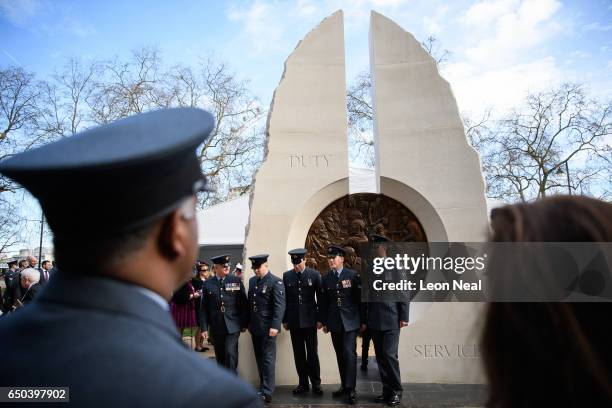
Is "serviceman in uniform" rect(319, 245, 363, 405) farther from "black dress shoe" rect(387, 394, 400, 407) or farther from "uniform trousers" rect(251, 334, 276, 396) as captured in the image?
"uniform trousers" rect(251, 334, 276, 396)

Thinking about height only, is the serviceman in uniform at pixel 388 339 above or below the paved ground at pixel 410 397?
above

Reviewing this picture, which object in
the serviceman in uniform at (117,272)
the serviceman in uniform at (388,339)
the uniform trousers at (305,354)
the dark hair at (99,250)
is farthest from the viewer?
the uniform trousers at (305,354)

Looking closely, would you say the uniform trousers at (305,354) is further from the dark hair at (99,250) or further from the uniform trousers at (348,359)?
the dark hair at (99,250)

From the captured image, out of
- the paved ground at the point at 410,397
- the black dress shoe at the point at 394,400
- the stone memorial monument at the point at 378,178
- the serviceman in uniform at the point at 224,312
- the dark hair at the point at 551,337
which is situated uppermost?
the stone memorial monument at the point at 378,178

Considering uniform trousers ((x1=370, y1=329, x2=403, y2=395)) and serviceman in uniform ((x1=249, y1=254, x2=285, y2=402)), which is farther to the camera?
serviceman in uniform ((x1=249, y1=254, x2=285, y2=402))

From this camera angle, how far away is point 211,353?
10109 mm

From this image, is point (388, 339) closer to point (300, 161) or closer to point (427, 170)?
point (427, 170)

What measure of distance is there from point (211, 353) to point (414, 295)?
560cm

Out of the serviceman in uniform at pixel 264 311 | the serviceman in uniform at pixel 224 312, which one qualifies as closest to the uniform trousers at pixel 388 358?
the serviceman in uniform at pixel 264 311

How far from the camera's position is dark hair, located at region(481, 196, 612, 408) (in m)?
0.89

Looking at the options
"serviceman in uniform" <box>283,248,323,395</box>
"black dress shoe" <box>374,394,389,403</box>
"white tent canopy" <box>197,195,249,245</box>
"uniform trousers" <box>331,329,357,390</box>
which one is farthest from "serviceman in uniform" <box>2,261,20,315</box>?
"black dress shoe" <box>374,394,389,403</box>

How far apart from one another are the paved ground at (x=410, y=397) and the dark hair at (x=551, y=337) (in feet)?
16.3

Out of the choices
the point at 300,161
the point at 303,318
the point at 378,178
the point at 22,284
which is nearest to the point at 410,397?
the point at 303,318

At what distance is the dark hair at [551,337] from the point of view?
89 cm
